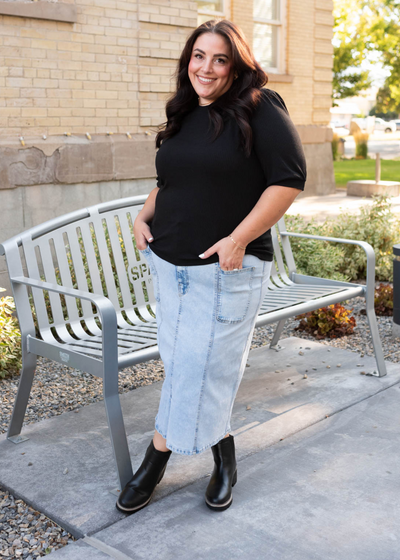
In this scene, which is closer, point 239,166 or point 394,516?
point 239,166

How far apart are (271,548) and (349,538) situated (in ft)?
1.02

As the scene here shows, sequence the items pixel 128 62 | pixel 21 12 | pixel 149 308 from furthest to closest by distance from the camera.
Result: 1. pixel 128 62
2. pixel 21 12
3. pixel 149 308

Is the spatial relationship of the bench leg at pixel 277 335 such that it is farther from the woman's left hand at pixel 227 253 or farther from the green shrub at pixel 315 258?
the woman's left hand at pixel 227 253

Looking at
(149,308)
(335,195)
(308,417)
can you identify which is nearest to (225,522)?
(308,417)

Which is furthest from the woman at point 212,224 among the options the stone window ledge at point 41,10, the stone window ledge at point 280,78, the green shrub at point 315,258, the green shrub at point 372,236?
the stone window ledge at point 280,78

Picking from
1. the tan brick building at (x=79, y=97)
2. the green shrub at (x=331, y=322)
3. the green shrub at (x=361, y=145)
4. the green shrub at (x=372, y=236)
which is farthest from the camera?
the green shrub at (x=361, y=145)

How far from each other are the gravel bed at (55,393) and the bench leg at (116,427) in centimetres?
35

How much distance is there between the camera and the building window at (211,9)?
39.7 ft

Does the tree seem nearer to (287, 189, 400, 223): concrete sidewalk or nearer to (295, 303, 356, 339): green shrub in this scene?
(287, 189, 400, 223): concrete sidewalk

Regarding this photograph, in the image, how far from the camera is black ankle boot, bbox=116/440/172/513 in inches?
103

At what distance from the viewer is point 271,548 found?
2373mm

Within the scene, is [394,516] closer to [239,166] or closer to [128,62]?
[239,166]

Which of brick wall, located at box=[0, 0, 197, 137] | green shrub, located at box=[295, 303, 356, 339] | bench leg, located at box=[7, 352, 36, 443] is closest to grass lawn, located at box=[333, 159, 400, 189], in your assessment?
brick wall, located at box=[0, 0, 197, 137]

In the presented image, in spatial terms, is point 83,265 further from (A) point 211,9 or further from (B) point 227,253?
(A) point 211,9
